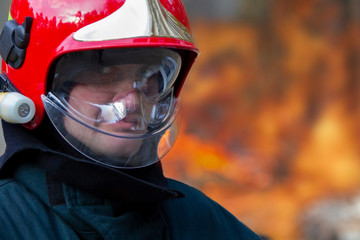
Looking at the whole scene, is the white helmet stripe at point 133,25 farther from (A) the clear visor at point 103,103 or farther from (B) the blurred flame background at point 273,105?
(B) the blurred flame background at point 273,105

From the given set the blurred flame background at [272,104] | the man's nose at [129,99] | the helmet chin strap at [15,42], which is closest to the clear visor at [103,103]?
the man's nose at [129,99]

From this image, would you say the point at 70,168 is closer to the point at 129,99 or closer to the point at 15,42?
the point at 129,99

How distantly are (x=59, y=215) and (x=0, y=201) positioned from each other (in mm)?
164

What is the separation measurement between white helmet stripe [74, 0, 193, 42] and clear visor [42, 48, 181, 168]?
70mm

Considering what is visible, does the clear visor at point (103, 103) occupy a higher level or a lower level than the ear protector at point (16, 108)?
higher

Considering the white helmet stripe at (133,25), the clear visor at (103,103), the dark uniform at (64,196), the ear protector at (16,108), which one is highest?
the white helmet stripe at (133,25)

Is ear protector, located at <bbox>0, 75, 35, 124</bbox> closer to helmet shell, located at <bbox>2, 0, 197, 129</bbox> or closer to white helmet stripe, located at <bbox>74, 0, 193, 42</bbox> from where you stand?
helmet shell, located at <bbox>2, 0, 197, 129</bbox>

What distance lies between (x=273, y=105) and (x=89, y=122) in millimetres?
7241

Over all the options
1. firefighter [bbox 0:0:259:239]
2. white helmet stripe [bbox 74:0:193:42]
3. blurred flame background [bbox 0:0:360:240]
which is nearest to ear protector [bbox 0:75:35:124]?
firefighter [bbox 0:0:259:239]

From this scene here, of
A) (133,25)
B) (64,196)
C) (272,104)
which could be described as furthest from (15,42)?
(272,104)

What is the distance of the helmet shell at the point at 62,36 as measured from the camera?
64.4 inches

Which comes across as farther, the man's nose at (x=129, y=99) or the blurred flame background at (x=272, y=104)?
the blurred flame background at (x=272, y=104)

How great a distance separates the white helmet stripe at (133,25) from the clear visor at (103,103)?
70 mm

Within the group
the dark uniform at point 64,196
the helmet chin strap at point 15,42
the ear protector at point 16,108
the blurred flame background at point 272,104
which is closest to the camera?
the dark uniform at point 64,196
